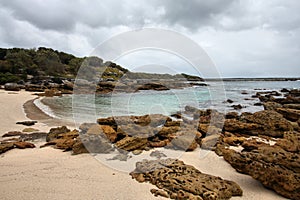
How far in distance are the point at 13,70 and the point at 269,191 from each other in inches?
2035

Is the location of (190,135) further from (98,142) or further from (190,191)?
(190,191)

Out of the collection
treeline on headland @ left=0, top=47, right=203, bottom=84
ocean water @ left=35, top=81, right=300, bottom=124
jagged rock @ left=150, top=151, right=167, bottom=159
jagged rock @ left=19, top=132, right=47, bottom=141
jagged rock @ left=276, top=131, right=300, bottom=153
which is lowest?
ocean water @ left=35, top=81, right=300, bottom=124

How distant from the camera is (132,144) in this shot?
6688 millimetres

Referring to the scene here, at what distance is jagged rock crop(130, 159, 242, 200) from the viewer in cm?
406

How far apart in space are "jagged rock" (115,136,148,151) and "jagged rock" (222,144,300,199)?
9.80ft

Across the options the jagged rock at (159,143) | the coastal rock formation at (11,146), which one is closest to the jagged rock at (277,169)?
the jagged rock at (159,143)

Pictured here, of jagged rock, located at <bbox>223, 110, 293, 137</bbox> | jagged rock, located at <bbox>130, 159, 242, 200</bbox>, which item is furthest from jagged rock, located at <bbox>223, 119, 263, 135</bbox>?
jagged rock, located at <bbox>130, 159, 242, 200</bbox>

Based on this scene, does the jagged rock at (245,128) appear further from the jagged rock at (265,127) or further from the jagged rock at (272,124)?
the jagged rock at (272,124)

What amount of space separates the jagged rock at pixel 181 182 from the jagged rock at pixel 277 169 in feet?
1.79

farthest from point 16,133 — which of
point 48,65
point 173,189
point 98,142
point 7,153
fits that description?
point 48,65

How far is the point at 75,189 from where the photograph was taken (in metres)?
4.28

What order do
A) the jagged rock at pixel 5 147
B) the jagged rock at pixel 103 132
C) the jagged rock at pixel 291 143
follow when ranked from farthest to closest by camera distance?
the jagged rock at pixel 103 132
the jagged rock at pixel 5 147
the jagged rock at pixel 291 143

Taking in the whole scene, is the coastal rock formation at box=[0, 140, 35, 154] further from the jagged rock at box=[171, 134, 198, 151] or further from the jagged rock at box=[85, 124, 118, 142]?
the jagged rock at box=[171, 134, 198, 151]

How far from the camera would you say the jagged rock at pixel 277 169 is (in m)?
4.29
